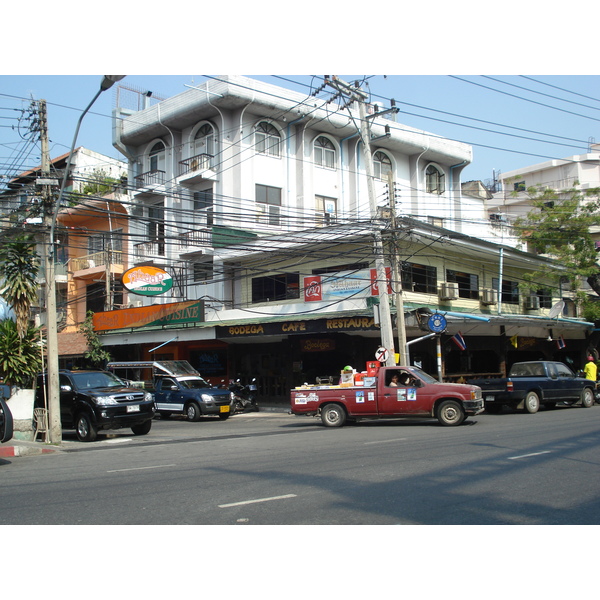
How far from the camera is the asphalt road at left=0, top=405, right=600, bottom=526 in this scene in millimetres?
6723

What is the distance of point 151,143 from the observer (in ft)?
118

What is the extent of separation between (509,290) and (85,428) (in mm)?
24373

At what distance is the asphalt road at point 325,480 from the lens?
6723 millimetres

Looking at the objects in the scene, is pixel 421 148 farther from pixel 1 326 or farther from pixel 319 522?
pixel 319 522

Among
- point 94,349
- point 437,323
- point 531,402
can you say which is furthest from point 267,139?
point 531,402

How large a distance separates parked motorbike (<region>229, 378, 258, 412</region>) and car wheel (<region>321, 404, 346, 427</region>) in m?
6.87

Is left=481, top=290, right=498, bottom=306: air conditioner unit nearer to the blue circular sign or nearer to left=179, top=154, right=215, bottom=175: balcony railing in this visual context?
the blue circular sign

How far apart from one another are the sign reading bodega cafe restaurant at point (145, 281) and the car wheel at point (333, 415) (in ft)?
38.8

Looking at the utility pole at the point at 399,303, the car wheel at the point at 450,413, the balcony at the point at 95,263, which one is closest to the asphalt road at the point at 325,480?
the car wheel at the point at 450,413

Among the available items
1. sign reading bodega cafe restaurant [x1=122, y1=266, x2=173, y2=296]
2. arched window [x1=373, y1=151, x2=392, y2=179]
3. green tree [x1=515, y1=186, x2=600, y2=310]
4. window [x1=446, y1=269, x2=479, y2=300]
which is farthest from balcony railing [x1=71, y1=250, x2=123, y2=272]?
green tree [x1=515, y1=186, x2=600, y2=310]

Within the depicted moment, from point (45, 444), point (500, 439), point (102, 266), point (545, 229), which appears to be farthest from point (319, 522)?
point (102, 266)

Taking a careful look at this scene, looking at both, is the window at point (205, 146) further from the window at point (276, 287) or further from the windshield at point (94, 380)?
the windshield at point (94, 380)

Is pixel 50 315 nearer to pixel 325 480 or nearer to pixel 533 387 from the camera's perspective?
pixel 325 480

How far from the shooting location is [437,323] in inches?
823
